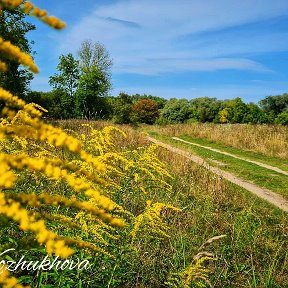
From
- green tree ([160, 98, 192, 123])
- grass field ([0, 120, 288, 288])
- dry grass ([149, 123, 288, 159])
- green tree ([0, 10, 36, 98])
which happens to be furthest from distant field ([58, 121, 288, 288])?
green tree ([160, 98, 192, 123])

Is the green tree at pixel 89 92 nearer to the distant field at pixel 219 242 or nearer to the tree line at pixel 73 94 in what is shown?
the tree line at pixel 73 94

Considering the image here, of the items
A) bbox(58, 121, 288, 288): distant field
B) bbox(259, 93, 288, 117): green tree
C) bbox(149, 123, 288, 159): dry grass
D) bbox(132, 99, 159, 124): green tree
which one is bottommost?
bbox(58, 121, 288, 288): distant field

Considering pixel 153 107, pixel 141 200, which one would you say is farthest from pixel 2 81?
pixel 153 107

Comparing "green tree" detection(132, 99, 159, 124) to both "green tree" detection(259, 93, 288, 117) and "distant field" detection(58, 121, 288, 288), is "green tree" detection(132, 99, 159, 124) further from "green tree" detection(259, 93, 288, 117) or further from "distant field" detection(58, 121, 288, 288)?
"distant field" detection(58, 121, 288, 288)

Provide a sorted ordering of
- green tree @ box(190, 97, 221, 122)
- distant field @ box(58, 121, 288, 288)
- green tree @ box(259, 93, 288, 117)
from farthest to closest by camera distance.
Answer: green tree @ box(190, 97, 221, 122)
green tree @ box(259, 93, 288, 117)
distant field @ box(58, 121, 288, 288)

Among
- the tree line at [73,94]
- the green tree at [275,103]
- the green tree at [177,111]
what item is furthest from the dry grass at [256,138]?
the green tree at [177,111]

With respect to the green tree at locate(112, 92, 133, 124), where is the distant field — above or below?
below

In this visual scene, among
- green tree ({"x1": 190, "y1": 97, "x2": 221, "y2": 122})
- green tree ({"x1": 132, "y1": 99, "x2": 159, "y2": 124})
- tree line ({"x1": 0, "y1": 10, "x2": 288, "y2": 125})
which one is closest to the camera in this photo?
tree line ({"x1": 0, "y1": 10, "x2": 288, "y2": 125})

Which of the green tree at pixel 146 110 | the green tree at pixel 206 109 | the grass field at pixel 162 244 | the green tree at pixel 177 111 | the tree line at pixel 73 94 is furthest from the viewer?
the green tree at pixel 177 111

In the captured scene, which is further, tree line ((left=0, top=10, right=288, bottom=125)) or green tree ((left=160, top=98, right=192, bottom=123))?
green tree ((left=160, top=98, right=192, bottom=123))

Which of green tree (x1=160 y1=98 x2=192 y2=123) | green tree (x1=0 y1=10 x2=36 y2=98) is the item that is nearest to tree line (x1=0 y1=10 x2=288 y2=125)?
green tree (x1=0 y1=10 x2=36 y2=98)

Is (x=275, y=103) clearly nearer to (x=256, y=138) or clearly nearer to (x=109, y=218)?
(x=256, y=138)

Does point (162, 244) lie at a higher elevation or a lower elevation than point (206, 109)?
lower

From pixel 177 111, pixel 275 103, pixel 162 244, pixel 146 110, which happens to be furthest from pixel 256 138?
pixel 177 111
